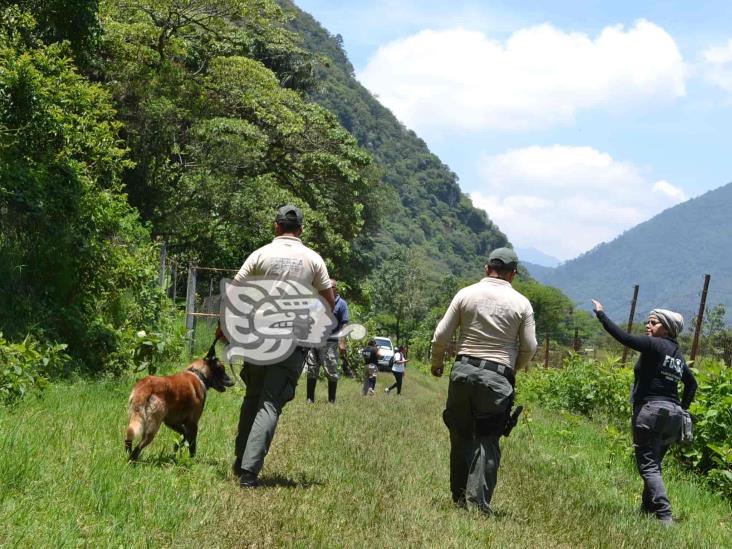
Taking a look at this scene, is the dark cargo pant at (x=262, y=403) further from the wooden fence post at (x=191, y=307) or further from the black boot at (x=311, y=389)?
the wooden fence post at (x=191, y=307)

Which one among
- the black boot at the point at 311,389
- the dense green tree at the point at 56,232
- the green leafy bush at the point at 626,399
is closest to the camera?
the green leafy bush at the point at 626,399

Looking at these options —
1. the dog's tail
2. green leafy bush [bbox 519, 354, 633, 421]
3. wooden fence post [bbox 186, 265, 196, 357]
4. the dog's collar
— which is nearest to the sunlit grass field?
the dog's tail

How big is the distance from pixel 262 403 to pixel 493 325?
178 centimetres

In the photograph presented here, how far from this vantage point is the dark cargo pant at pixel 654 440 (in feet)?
19.2

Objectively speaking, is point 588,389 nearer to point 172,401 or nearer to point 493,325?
point 493,325

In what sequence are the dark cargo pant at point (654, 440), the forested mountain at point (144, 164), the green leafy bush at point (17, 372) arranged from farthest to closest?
the forested mountain at point (144, 164), the green leafy bush at point (17, 372), the dark cargo pant at point (654, 440)

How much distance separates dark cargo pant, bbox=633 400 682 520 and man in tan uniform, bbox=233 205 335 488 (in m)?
2.78

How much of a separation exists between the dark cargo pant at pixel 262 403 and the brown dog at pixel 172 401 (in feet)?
1.59

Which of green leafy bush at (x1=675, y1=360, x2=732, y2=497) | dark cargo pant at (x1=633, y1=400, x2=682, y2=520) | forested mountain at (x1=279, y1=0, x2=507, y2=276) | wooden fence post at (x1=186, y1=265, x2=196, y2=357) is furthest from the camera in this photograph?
forested mountain at (x1=279, y1=0, x2=507, y2=276)

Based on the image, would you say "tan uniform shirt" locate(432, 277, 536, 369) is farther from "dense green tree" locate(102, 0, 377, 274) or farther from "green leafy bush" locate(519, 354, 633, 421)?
"dense green tree" locate(102, 0, 377, 274)

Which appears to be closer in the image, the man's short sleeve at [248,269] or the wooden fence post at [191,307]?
the man's short sleeve at [248,269]

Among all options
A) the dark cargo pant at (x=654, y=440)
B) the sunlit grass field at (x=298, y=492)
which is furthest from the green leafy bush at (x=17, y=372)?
the dark cargo pant at (x=654, y=440)

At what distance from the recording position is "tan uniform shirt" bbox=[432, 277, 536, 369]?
17.4ft

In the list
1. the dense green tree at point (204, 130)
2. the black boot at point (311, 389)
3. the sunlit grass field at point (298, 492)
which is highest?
the dense green tree at point (204, 130)
